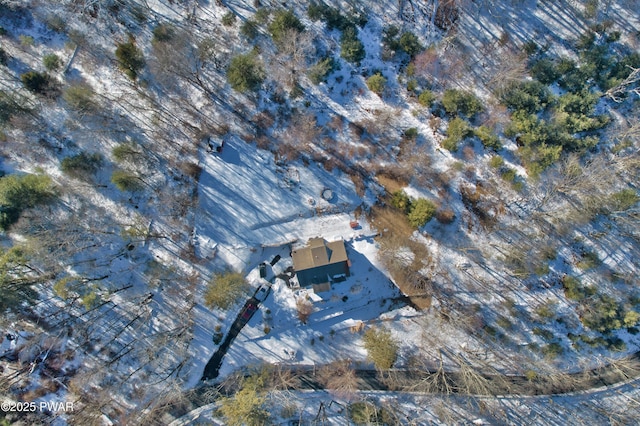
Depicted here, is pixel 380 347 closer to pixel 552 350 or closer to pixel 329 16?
pixel 552 350

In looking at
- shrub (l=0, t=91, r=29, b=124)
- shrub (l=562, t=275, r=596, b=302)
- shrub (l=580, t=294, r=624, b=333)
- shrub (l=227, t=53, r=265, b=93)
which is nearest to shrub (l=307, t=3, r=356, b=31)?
shrub (l=227, t=53, r=265, b=93)

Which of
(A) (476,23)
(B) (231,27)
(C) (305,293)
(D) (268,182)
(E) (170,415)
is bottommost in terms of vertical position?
(E) (170,415)

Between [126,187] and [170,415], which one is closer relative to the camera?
[126,187]

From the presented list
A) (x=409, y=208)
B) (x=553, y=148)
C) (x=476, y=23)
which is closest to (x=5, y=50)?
(x=409, y=208)

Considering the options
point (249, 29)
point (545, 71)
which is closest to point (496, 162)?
point (545, 71)

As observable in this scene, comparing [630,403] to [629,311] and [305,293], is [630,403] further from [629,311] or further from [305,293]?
[305,293]

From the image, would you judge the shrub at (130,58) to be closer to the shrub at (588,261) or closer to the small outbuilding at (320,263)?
the small outbuilding at (320,263)

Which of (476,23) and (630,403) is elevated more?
(476,23)
